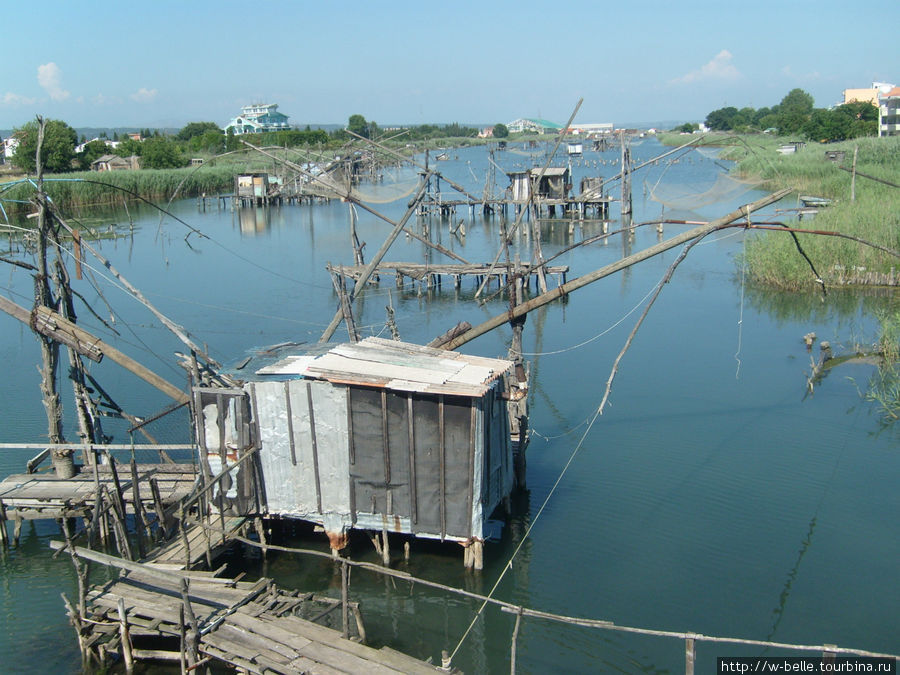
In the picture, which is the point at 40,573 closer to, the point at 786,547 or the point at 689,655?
the point at 689,655

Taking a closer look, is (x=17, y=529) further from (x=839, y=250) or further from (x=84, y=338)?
(x=839, y=250)

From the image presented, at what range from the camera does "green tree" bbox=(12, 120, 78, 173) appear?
163 ft

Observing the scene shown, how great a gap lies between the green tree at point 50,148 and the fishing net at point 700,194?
123 ft

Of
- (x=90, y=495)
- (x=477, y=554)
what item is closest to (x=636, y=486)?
(x=477, y=554)

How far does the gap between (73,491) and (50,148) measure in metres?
48.8

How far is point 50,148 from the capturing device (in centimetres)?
5234

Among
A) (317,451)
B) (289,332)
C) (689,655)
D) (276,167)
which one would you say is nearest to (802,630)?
(689,655)

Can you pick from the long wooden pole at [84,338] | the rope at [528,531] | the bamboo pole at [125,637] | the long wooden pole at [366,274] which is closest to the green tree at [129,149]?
the long wooden pole at [366,274]

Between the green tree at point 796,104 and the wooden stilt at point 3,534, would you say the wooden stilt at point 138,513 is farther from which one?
the green tree at point 796,104

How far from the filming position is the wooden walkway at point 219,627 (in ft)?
24.0

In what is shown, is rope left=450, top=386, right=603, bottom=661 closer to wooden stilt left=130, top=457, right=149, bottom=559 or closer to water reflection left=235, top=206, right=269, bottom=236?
wooden stilt left=130, top=457, right=149, bottom=559

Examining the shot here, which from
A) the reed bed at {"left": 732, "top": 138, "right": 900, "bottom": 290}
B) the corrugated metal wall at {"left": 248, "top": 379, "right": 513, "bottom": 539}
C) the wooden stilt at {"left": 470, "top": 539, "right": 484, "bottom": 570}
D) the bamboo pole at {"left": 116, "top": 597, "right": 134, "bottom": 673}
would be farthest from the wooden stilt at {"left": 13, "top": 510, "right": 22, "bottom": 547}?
the reed bed at {"left": 732, "top": 138, "right": 900, "bottom": 290}

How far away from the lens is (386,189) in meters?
36.9

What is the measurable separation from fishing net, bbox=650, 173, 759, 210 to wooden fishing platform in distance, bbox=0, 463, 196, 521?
2070cm
